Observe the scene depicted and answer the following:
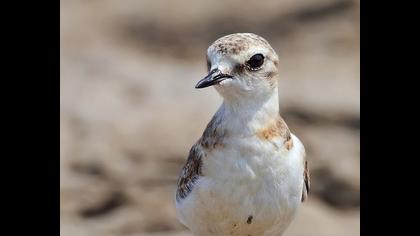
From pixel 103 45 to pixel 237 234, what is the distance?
8000mm

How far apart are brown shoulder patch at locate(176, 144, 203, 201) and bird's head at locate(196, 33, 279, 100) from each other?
436mm

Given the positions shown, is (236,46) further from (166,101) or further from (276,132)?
(166,101)

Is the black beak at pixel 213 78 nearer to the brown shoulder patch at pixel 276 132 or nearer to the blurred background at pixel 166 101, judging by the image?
the brown shoulder patch at pixel 276 132

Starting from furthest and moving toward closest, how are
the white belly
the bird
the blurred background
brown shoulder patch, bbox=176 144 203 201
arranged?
1. the blurred background
2. brown shoulder patch, bbox=176 144 203 201
3. the white belly
4. the bird

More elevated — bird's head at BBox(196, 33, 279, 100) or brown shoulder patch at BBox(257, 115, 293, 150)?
bird's head at BBox(196, 33, 279, 100)

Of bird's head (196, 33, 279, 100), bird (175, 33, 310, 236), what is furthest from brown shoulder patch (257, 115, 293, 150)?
bird's head (196, 33, 279, 100)

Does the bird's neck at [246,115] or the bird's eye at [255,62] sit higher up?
the bird's eye at [255,62]

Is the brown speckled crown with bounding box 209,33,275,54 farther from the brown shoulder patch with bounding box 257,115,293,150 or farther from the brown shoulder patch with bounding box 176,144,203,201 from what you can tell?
the brown shoulder patch with bounding box 176,144,203,201

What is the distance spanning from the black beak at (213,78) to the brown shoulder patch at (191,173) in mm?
560

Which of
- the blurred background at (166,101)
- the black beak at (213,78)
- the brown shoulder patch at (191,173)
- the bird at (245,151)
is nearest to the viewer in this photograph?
the black beak at (213,78)

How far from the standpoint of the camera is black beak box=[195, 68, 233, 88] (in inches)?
211

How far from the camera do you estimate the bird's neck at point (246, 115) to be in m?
5.61

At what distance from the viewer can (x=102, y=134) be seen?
468 inches

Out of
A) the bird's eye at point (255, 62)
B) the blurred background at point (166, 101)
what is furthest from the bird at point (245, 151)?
the blurred background at point (166, 101)
